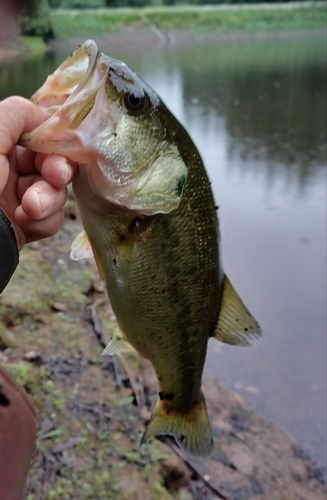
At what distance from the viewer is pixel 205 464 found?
3.48 m

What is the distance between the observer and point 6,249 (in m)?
1.62

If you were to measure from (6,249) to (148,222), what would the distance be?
1.56 feet

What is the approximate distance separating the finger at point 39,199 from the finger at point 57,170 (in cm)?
4

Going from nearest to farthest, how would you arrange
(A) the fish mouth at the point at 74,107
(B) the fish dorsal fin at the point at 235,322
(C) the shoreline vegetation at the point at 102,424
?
(A) the fish mouth at the point at 74,107, (B) the fish dorsal fin at the point at 235,322, (C) the shoreline vegetation at the point at 102,424

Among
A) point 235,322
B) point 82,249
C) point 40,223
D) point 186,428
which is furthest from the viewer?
point 186,428

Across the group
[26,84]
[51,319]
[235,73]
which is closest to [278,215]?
[51,319]

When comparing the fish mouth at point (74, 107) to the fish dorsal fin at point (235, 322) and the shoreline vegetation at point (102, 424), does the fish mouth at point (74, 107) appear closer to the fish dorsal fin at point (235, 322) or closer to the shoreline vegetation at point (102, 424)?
the fish dorsal fin at point (235, 322)

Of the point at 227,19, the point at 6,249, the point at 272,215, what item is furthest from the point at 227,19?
the point at 6,249

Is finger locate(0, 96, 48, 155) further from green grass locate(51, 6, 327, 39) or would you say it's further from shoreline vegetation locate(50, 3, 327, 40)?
shoreline vegetation locate(50, 3, 327, 40)

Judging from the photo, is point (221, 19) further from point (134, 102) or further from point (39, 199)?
point (39, 199)

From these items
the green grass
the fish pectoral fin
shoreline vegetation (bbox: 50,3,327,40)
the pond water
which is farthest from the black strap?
shoreline vegetation (bbox: 50,3,327,40)

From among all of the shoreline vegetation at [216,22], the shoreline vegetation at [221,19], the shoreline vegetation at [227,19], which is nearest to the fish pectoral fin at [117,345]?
the shoreline vegetation at [216,22]

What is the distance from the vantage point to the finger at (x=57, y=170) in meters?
1.44

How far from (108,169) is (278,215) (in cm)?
722
